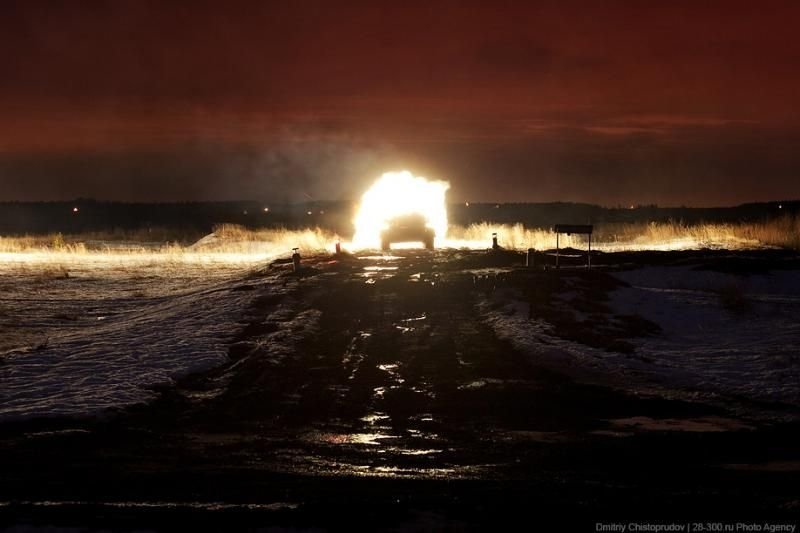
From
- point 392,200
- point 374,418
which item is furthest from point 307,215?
point 374,418

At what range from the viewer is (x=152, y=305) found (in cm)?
2548

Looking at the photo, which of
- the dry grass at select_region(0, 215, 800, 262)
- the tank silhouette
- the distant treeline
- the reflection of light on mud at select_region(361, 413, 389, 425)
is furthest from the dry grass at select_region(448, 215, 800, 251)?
the distant treeline

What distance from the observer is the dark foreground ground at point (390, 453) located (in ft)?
24.9

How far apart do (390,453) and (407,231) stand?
2699cm

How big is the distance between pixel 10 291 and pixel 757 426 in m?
25.4

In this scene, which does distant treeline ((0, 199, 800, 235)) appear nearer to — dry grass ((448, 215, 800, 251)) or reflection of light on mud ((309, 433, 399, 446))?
dry grass ((448, 215, 800, 251))

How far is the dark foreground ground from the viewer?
759 centimetres

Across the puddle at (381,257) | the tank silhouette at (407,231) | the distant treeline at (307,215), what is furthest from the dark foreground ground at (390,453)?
the distant treeline at (307,215)

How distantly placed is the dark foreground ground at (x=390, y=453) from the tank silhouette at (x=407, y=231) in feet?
61.6

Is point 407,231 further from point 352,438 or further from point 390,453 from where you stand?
point 390,453

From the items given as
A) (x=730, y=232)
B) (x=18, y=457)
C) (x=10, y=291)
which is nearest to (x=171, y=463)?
(x=18, y=457)

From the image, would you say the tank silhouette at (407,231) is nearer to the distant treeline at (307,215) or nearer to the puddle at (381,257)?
the puddle at (381,257)

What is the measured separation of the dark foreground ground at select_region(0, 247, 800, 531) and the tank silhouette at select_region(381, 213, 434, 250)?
18.8 meters

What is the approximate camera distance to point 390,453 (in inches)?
390
